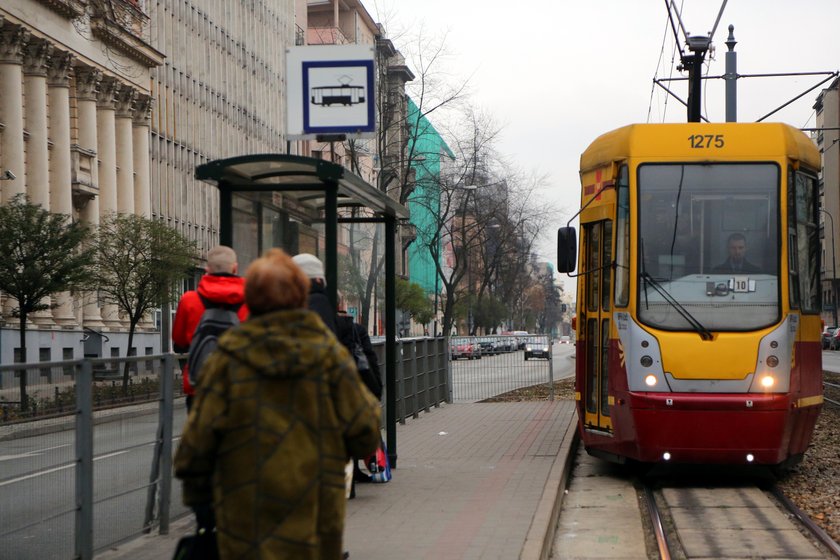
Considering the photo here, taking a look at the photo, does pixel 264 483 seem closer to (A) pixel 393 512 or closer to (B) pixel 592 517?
(A) pixel 393 512

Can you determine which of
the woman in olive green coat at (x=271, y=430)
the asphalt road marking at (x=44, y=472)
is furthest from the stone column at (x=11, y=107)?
the woman in olive green coat at (x=271, y=430)

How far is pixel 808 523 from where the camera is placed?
9719 millimetres

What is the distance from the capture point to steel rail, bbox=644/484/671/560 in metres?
8.56

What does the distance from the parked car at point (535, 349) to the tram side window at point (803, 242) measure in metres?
12.5

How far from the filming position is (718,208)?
478 inches

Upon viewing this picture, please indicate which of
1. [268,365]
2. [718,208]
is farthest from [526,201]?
[268,365]

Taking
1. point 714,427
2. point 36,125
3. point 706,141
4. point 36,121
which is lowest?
point 714,427

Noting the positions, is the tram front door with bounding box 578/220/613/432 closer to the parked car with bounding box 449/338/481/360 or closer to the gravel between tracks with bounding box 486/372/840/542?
the gravel between tracks with bounding box 486/372/840/542

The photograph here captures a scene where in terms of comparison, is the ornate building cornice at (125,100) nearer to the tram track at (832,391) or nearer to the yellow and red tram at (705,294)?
the tram track at (832,391)

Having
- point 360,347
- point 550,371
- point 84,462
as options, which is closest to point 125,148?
point 550,371

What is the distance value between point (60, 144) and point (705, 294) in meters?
35.4

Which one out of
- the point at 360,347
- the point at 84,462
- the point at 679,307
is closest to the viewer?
the point at 84,462

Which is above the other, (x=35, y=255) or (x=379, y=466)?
(x=35, y=255)

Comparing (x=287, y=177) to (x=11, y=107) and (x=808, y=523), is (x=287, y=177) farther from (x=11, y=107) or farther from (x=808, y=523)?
(x=11, y=107)
